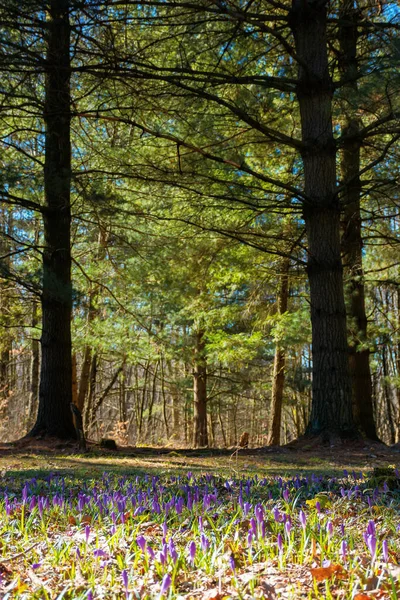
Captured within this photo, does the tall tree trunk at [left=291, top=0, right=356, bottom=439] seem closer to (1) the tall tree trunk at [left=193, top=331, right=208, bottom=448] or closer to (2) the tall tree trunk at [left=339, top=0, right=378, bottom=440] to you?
(2) the tall tree trunk at [left=339, top=0, right=378, bottom=440]

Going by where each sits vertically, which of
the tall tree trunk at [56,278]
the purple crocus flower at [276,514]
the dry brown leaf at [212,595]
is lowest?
the dry brown leaf at [212,595]

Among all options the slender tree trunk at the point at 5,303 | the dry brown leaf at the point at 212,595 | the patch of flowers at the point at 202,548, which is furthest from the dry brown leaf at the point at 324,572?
the slender tree trunk at the point at 5,303

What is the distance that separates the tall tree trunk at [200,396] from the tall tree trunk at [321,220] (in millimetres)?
9223

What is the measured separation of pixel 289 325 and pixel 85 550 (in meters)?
12.3

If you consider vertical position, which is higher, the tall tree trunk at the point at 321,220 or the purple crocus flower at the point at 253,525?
the tall tree trunk at the point at 321,220

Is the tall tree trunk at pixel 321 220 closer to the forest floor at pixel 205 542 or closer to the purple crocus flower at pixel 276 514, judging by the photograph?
the forest floor at pixel 205 542

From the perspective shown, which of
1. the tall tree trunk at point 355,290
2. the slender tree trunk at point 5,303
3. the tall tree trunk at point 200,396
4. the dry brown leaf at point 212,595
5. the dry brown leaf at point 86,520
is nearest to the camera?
the dry brown leaf at point 212,595

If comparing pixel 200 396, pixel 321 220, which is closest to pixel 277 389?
pixel 200 396

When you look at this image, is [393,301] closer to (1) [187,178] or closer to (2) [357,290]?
(2) [357,290]

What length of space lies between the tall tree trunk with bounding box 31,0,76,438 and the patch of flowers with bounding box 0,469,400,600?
21.3ft

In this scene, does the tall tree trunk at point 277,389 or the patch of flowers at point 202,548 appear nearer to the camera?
the patch of flowers at point 202,548

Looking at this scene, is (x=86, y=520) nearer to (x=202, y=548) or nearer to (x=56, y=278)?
(x=202, y=548)

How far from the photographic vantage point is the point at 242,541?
2.19 meters

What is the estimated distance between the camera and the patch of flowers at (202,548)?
1.65m
